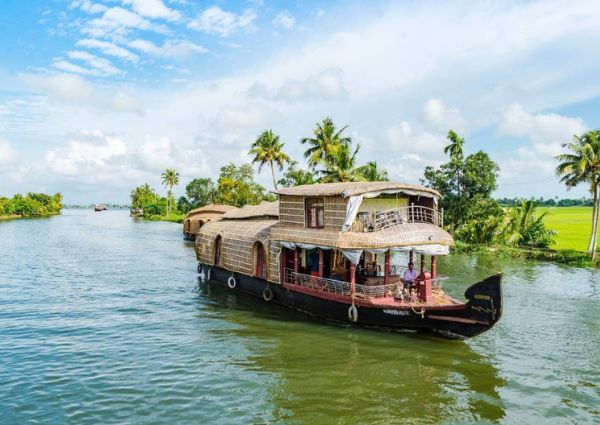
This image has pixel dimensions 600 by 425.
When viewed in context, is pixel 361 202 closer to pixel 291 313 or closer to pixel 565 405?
pixel 291 313

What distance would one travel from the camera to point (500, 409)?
9938mm

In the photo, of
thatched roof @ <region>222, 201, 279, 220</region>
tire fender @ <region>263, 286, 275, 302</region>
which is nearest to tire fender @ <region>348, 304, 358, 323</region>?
tire fender @ <region>263, 286, 275, 302</region>

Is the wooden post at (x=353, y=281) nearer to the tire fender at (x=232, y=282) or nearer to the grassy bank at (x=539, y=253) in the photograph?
the tire fender at (x=232, y=282)

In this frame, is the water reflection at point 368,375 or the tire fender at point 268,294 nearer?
the water reflection at point 368,375

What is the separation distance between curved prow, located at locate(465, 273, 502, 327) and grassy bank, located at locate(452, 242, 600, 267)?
1982cm

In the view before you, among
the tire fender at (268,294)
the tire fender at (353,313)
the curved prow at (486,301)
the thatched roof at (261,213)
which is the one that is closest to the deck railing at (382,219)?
the tire fender at (353,313)

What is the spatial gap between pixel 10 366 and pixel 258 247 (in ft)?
30.7

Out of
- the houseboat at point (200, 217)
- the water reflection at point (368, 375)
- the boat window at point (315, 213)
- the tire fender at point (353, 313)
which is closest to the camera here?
the water reflection at point (368, 375)

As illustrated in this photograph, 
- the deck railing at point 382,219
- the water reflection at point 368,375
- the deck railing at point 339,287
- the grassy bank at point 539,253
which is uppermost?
the deck railing at point 382,219

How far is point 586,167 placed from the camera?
29.3m

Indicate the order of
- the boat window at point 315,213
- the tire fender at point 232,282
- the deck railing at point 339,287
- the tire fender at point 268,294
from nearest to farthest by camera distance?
the deck railing at point 339,287
the boat window at point 315,213
the tire fender at point 268,294
the tire fender at point 232,282

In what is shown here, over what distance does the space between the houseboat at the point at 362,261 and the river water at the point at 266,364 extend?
70cm

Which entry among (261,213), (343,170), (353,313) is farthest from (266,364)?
(343,170)

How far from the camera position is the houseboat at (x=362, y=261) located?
1349cm
